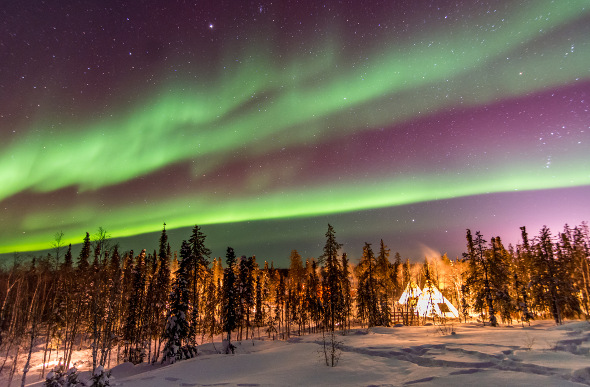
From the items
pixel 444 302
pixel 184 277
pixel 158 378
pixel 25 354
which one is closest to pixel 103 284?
pixel 184 277

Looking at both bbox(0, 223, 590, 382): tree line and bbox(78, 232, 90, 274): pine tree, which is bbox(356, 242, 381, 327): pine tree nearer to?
bbox(0, 223, 590, 382): tree line

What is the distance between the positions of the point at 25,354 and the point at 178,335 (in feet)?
101

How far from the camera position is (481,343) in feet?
58.5

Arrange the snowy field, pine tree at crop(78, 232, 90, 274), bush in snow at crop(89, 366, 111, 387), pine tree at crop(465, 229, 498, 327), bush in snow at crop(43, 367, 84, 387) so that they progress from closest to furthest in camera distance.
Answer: the snowy field < bush in snow at crop(89, 366, 111, 387) < bush in snow at crop(43, 367, 84, 387) < pine tree at crop(465, 229, 498, 327) < pine tree at crop(78, 232, 90, 274)

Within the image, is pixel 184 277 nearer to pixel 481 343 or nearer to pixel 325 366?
pixel 325 366

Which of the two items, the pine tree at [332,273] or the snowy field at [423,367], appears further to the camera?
the pine tree at [332,273]

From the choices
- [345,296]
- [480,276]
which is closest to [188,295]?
[345,296]

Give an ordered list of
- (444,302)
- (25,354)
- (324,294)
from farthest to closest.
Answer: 1. (444,302)
2. (324,294)
3. (25,354)

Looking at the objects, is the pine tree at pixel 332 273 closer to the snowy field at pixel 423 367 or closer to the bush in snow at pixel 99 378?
the snowy field at pixel 423 367

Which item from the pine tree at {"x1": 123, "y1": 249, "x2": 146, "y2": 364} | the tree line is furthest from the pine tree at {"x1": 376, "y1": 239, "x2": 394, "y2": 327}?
the pine tree at {"x1": 123, "y1": 249, "x2": 146, "y2": 364}

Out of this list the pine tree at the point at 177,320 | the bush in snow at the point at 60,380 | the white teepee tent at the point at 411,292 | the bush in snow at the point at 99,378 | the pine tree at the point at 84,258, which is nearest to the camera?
the bush in snow at the point at 99,378

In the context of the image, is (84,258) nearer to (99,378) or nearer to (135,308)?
(135,308)

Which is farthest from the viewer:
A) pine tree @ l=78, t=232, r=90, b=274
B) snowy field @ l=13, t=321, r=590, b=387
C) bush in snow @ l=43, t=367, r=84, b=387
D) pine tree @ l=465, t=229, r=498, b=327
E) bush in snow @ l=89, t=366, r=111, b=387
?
pine tree @ l=78, t=232, r=90, b=274

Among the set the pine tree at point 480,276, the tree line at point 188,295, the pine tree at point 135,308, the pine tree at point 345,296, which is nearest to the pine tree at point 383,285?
the tree line at point 188,295
